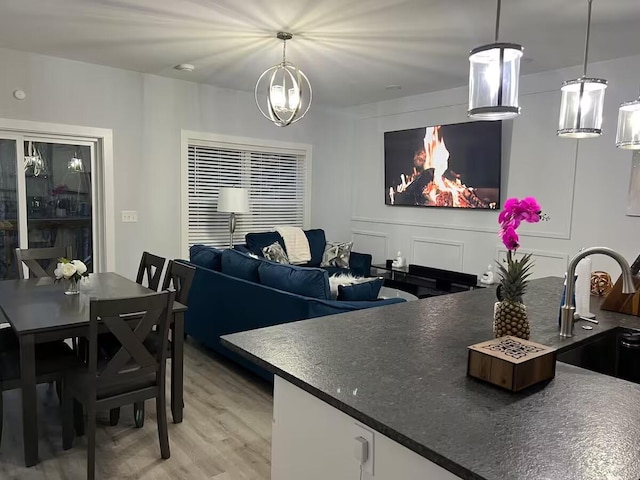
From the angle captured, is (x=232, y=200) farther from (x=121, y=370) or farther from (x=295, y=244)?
(x=121, y=370)

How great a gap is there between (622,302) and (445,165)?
3746 millimetres

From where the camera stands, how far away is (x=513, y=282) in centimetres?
162

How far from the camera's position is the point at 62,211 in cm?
505

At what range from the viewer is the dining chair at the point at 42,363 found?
8.38ft

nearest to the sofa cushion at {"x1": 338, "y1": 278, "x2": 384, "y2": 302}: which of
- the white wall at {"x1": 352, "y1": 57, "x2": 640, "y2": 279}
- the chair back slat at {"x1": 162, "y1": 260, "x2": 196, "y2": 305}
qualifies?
the chair back slat at {"x1": 162, "y1": 260, "x2": 196, "y2": 305}

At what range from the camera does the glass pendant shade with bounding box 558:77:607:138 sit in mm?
2119

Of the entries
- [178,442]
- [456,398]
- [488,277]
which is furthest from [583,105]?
[488,277]

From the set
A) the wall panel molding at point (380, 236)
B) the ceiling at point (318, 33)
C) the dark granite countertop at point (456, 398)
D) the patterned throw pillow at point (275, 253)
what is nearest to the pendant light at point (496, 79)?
the dark granite countertop at point (456, 398)

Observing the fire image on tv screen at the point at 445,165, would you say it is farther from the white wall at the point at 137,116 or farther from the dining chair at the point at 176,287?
the dining chair at the point at 176,287

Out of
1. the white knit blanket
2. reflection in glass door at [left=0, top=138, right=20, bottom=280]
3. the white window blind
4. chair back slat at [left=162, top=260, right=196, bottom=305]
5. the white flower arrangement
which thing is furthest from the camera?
the white knit blanket

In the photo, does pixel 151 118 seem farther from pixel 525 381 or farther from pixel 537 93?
pixel 525 381

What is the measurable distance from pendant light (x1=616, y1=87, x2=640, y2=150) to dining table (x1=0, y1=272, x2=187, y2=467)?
2.51 meters

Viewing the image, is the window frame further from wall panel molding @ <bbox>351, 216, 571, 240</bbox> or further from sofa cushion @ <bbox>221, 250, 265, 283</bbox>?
sofa cushion @ <bbox>221, 250, 265, 283</bbox>

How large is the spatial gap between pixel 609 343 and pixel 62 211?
16.4 feet
